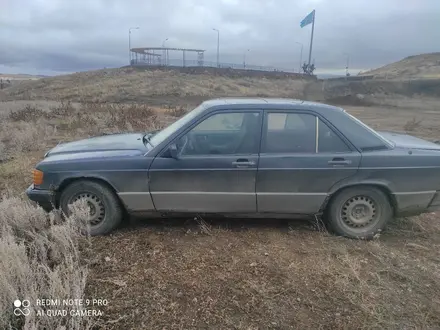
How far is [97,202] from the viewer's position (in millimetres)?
4066

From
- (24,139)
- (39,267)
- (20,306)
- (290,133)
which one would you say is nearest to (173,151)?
(290,133)

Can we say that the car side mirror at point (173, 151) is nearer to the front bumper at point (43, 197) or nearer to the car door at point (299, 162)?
the car door at point (299, 162)

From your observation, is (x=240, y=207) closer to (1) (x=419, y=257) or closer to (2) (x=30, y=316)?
(1) (x=419, y=257)

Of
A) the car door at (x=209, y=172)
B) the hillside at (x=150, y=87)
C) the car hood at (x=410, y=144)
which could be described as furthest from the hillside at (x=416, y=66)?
the car door at (x=209, y=172)

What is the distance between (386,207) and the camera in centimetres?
409

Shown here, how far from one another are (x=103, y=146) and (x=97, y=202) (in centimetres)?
75

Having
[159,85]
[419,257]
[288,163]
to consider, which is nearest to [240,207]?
[288,163]

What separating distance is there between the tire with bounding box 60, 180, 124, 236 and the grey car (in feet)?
0.04

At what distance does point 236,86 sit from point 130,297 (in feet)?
141

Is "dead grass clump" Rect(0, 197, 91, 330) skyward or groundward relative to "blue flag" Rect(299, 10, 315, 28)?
groundward

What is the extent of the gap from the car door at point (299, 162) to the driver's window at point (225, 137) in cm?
14

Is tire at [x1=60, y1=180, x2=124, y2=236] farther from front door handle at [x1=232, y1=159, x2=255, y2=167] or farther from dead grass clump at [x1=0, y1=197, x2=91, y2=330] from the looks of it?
front door handle at [x1=232, y1=159, x2=255, y2=167]

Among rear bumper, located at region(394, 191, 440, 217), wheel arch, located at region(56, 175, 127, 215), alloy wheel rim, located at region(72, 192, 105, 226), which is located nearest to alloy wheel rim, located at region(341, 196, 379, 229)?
rear bumper, located at region(394, 191, 440, 217)

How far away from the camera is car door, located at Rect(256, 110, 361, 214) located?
13.0 ft
